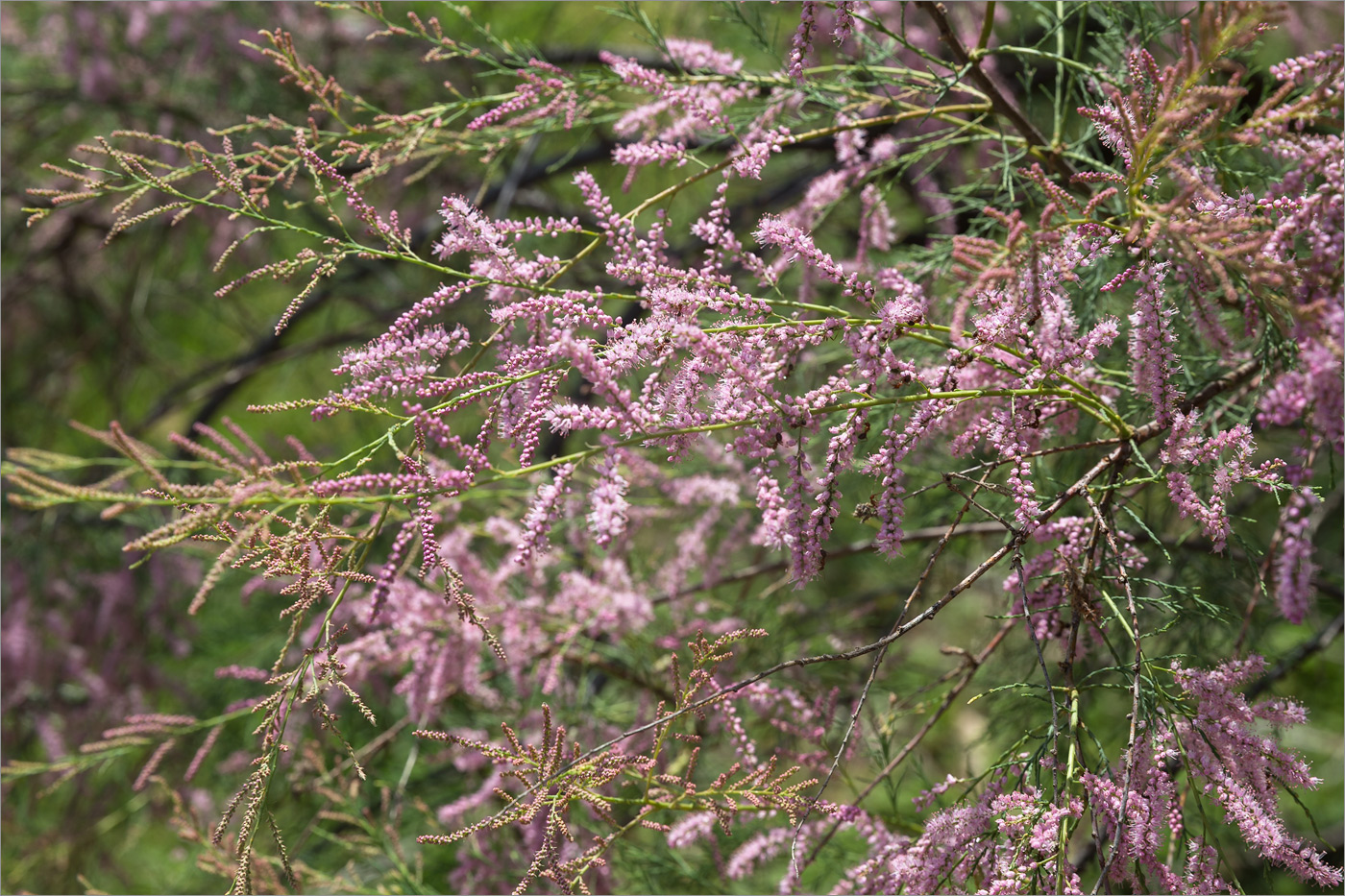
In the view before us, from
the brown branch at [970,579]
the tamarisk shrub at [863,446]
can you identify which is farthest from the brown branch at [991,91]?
the brown branch at [970,579]

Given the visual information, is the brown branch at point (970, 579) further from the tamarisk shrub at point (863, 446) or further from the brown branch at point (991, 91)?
the brown branch at point (991, 91)

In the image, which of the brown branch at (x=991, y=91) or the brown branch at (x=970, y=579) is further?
the brown branch at (x=991, y=91)

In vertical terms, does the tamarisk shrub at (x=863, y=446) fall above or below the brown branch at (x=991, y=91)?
below

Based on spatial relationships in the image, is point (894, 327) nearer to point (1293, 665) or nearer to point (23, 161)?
point (1293, 665)

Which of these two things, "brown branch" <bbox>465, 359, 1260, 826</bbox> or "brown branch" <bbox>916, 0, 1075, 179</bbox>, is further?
"brown branch" <bbox>916, 0, 1075, 179</bbox>

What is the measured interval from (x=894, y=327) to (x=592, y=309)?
16.6 inches

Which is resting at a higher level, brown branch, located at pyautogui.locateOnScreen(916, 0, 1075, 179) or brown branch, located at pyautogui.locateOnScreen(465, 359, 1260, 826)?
brown branch, located at pyautogui.locateOnScreen(916, 0, 1075, 179)

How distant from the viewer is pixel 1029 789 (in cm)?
145

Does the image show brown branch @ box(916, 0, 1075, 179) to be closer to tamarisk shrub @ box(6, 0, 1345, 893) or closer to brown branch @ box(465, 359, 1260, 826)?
tamarisk shrub @ box(6, 0, 1345, 893)

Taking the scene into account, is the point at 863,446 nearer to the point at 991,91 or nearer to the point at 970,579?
the point at 991,91

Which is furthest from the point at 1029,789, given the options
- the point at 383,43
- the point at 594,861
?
the point at 383,43

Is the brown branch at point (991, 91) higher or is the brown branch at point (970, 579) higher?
the brown branch at point (991, 91)

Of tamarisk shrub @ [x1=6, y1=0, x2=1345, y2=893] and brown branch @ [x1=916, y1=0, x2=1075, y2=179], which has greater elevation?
brown branch @ [x1=916, y1=0, x2=1075, y2=179]

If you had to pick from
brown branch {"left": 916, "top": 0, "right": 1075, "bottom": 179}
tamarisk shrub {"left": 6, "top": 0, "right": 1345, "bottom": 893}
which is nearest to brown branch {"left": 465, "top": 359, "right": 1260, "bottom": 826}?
tamarisk shrub {"left": 6, "top": 0, "right": 1345, "bottom": 893}
